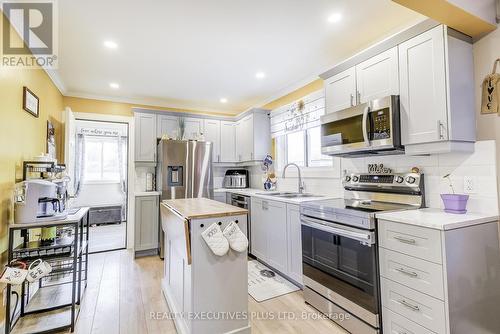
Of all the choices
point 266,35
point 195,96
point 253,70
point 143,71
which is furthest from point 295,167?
point 143,71

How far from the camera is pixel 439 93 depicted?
5.77 ft

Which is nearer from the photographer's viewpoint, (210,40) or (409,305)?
(409,305)

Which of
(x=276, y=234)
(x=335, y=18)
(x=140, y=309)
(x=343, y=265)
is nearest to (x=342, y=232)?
(x=343, y=265)

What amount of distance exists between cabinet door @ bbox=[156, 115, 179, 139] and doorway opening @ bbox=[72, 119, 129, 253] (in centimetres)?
228

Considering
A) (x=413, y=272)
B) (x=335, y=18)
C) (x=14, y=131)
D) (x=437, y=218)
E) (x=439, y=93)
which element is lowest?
(x=413, y=272)

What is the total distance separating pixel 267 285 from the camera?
9.16 ft

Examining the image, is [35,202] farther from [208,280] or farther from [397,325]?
[397,325]

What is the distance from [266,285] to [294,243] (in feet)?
1.98

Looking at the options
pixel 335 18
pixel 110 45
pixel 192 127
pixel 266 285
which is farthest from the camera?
pixel 192 127

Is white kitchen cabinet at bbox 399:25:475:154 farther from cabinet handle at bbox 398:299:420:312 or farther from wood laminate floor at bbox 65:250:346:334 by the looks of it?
wood laminate floor at bbox 65:250:346:334

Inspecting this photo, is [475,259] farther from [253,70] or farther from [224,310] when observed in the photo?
[253,70]

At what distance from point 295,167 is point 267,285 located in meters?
1.72

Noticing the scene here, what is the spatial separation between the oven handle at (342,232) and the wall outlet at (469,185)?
0.80 metres

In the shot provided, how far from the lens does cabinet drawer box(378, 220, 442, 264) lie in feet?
4.78
